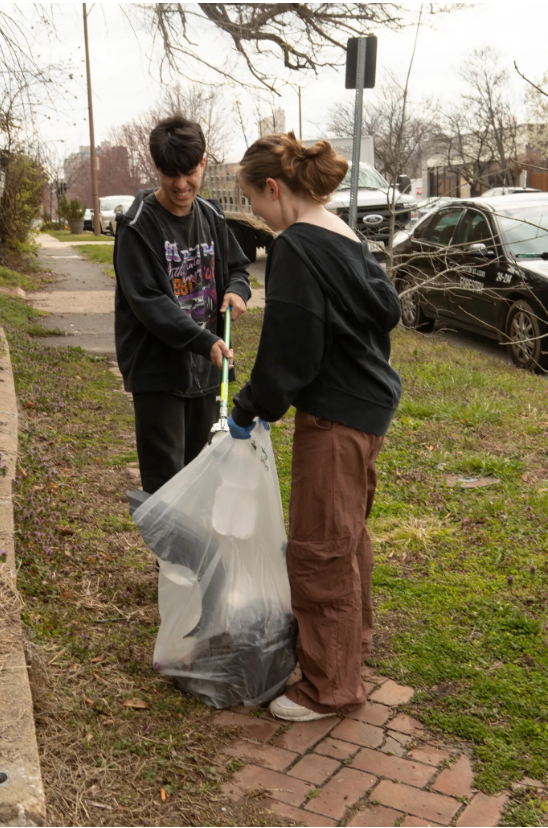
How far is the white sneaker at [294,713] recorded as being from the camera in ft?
9.18

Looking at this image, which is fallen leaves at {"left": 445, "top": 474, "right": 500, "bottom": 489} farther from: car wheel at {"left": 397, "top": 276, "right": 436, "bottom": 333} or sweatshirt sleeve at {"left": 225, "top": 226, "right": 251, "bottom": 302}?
car wheel at {"left": 397, "top": 276, "right": 436, "bottom": 333}

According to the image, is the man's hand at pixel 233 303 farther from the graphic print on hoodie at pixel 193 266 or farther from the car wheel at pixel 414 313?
the car wheel at pixel 414 313

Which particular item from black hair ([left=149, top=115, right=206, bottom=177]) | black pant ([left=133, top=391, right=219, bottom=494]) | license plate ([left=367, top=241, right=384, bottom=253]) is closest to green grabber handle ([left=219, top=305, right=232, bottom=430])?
black pant ([left=133, top=391, right=219, bottom=494])

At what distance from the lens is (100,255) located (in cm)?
2066

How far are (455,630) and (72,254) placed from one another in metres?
20.5

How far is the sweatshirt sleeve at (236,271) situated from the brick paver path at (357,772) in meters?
1.58

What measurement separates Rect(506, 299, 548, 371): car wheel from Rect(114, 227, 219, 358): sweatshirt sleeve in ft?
17.9

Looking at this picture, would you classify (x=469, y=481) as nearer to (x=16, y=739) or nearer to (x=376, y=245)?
(x=16, y=739)

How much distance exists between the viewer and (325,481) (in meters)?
2.67

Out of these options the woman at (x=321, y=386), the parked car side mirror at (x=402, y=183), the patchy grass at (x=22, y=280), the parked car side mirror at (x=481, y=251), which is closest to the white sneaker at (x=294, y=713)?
the woman at (x=321, y=386)

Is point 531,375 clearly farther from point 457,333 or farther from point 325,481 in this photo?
point 325,481

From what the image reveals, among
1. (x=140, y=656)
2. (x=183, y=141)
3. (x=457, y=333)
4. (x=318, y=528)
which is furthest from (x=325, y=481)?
(x=457, y=333)

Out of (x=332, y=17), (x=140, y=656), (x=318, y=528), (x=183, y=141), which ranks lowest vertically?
(x=140, y=656)

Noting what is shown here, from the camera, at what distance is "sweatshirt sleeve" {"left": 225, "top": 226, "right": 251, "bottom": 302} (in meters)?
3.39
